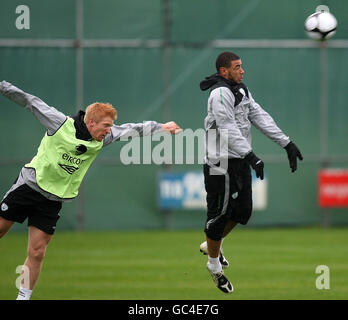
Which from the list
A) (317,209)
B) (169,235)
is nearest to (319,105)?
(317,209)

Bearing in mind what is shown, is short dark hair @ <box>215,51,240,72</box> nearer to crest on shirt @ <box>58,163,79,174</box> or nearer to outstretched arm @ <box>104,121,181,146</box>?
outstretched arm @ <box>104,121,181,146</box>

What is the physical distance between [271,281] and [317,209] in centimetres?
744

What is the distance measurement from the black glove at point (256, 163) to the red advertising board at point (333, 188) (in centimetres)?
918

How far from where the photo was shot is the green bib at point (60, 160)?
818cm

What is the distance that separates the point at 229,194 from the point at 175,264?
3.76 metres

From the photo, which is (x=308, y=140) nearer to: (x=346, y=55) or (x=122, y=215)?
(x=346, y=55)

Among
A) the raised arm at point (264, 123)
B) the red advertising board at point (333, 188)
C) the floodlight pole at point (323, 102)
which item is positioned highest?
the floodlight pole at point (323, 102)

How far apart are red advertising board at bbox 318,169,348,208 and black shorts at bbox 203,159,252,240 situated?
882 centimetres

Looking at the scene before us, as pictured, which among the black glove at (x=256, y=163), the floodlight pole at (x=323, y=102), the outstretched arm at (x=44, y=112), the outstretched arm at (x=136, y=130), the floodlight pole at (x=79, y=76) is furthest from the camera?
the floodlight pole at (x=323, y=102)

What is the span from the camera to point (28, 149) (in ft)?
57.8

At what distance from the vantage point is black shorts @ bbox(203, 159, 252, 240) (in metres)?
9.21

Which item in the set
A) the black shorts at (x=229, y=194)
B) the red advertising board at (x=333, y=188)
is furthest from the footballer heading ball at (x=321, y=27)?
the red advertising board at (x=333, y=188)

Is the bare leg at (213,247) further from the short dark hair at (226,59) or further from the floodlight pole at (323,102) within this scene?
the floodlight pole at (323,102)

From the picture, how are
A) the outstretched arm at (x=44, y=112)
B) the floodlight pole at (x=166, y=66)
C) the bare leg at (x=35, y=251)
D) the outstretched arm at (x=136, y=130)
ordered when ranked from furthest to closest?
the floodlight pole at (x=166, y=66), the outstretched arm at (x=136, y=130), the outstretched arm at (x=44, y=112), the bare leg at (x=35, y=251)
